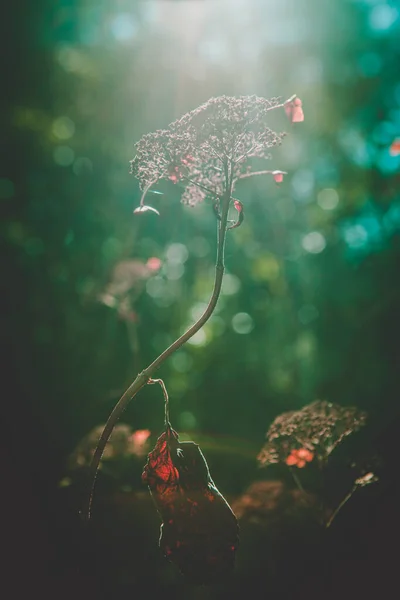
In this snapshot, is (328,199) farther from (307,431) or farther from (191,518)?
(191,518)

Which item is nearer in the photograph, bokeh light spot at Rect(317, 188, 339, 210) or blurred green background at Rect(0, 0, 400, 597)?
blurred green background at Rect(0, 0, 400, 597)

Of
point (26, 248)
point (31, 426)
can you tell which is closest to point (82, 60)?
point (26, 248)

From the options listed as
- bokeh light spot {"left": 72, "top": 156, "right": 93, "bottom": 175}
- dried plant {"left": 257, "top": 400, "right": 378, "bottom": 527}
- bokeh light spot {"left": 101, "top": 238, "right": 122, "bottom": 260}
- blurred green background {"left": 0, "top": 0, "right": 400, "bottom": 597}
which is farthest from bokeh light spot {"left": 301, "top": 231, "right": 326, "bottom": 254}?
dried plant {"left": 257, "top": 400, "right": 378, "bottom": 527}

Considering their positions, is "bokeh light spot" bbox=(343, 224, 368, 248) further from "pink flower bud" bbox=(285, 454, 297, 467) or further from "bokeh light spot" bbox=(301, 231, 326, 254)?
"pink flower bud" bbox=(285, 454, 297, 467)

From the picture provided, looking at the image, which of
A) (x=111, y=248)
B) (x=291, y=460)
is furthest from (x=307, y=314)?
(x=291, y=460)

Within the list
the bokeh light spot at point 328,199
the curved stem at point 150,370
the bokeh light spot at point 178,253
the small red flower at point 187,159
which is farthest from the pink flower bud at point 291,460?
the bokeh light spot at point 328,199

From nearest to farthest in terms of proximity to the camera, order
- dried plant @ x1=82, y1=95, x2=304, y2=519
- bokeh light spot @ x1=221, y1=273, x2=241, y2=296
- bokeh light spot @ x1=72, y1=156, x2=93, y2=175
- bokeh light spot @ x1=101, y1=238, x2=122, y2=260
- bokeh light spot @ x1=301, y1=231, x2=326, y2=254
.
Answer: dried plant @ x1=82, y1=95, x2=304, y2=519
bokeh light spot @ x1=72, y1=156, x2=93, y2=175
bokeh light spot @ x1=101, y1=238, x2=122, y2=260
bokeh light spot @ x1=301, y1=231, x2=326, y2=254
bokeh light spot @ x1=221, y1=273, x2=241, y2=296

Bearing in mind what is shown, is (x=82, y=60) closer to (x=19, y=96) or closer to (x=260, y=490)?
(x=19, y=96)
